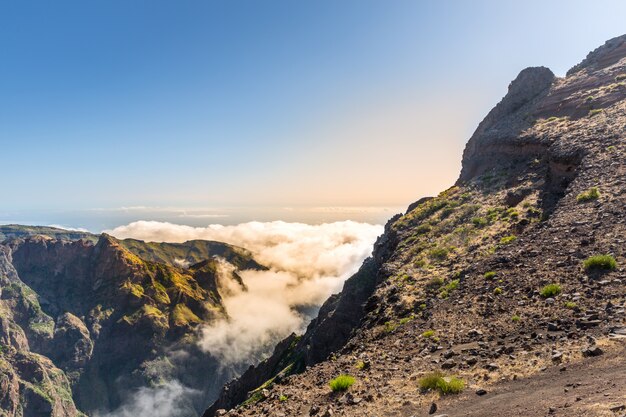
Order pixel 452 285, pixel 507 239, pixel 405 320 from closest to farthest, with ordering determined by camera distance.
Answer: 1. pixel 405 320
2. pixel 452 285
3. pixel 507 239

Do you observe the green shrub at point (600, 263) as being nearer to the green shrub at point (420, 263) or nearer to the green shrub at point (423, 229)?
the green shrub at point (420, 263)

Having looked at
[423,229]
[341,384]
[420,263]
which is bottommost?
[341,384]

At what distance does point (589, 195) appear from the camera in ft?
102

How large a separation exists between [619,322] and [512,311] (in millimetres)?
5366

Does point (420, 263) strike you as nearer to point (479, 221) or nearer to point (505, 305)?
point (479, 221)

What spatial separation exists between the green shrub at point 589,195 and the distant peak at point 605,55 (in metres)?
53.4

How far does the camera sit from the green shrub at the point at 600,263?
68.4ft

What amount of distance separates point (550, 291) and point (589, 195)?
14971mm

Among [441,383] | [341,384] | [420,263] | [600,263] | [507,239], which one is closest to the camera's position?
[441,383]

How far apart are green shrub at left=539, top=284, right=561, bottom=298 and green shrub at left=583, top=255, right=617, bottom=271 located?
254 cm

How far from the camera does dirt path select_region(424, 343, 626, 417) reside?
11.2m

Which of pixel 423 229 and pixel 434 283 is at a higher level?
pixel 423 229

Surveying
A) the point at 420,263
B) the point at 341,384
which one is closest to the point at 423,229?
the point at 420,263

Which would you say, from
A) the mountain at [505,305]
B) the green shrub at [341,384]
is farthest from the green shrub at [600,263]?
the green shrub at [341,384]
